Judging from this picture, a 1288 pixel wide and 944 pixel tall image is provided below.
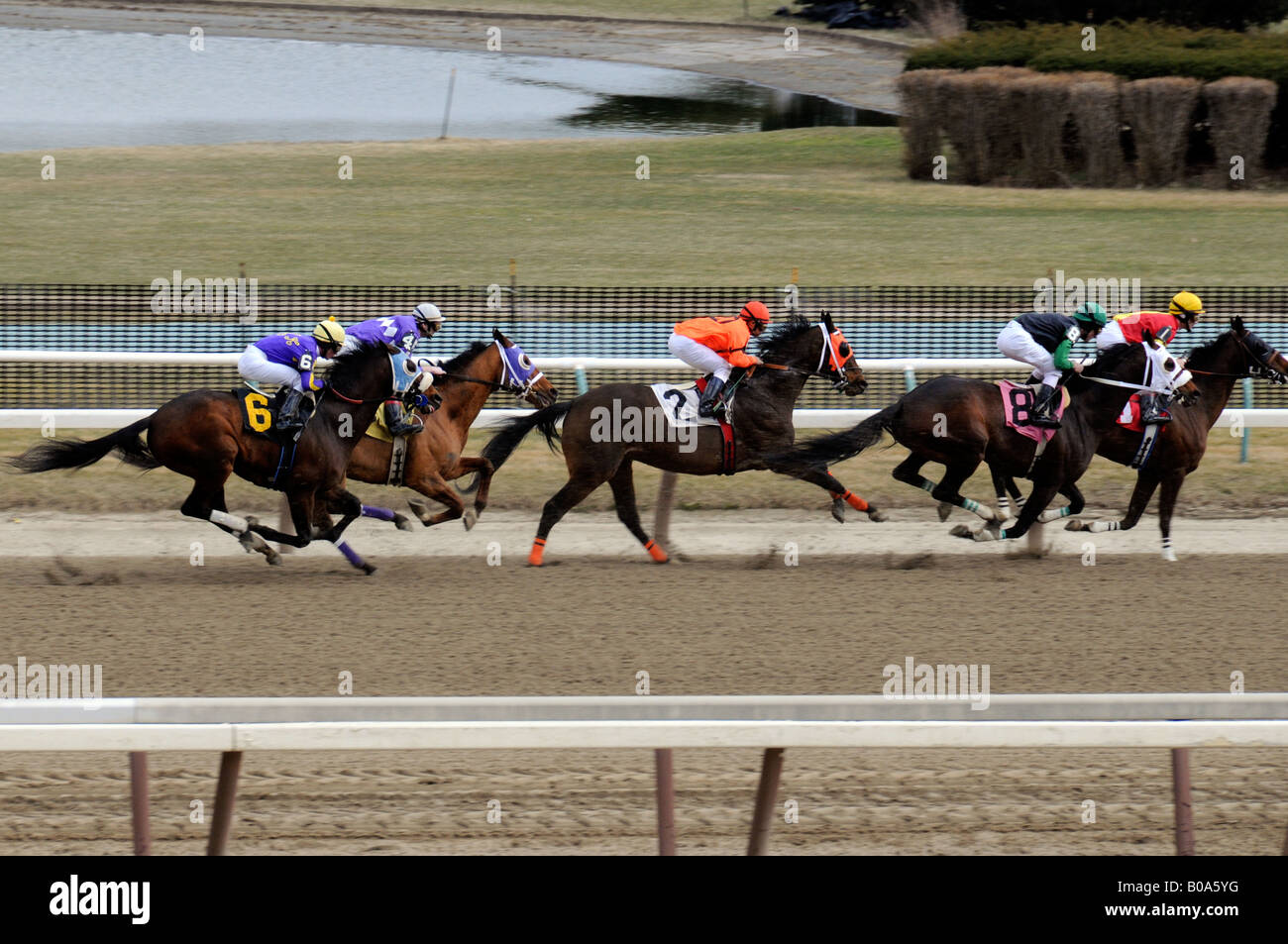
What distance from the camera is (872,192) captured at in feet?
78.7

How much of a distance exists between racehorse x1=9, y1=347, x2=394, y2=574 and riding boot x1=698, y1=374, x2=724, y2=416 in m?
1.73

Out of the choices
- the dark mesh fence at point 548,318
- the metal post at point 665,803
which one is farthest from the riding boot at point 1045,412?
the metal post at point 665,803

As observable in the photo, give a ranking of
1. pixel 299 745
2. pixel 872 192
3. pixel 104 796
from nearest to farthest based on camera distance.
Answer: pixel 299 745
pixel 104 796
pixel 872 192

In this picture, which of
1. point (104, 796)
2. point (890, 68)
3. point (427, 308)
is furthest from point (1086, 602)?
point (890, 68)

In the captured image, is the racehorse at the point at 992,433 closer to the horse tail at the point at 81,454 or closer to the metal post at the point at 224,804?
the horse tail at the point at 81,454

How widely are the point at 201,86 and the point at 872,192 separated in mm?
18029

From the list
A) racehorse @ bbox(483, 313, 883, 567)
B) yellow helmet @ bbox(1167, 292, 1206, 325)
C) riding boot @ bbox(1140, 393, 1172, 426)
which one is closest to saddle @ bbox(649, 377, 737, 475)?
racehorse @ bbox(483, 313, 883, 567)

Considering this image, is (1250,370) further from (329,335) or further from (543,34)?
(543,34)

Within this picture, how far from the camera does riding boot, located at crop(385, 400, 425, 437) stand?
354 inches

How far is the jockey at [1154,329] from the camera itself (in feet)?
30.1

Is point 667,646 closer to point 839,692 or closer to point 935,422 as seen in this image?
point 839,692

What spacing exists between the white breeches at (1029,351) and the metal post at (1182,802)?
5360 millimetres

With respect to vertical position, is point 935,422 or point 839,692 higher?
point 935,422

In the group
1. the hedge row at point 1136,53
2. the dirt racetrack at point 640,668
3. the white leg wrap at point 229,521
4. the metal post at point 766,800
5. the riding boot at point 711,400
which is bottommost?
the dirt racetrack at point 640,668
